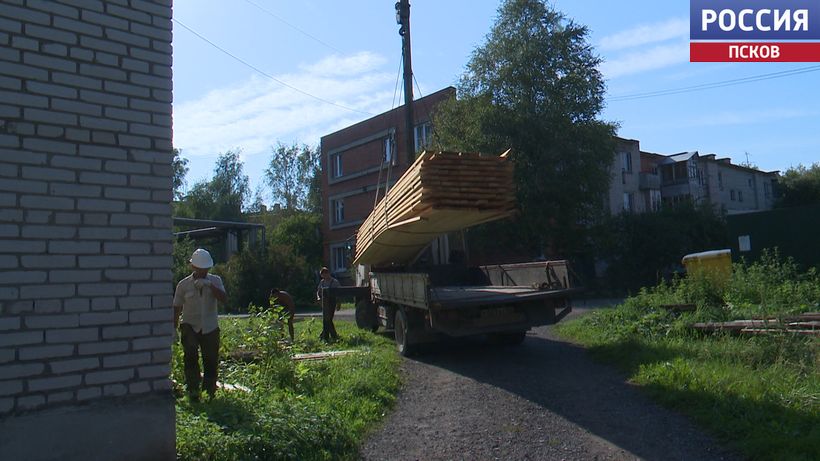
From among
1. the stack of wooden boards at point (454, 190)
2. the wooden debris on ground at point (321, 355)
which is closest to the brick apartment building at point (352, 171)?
the wooden debris on ground at point (321, 355)

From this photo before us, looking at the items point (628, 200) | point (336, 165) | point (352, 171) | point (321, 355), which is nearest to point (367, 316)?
point (321, 355)

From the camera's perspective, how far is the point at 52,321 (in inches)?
171

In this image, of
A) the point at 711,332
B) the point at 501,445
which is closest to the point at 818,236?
the point at 711,332

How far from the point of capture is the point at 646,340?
31.3 feet

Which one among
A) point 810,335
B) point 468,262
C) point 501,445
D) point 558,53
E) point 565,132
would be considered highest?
point 558,53

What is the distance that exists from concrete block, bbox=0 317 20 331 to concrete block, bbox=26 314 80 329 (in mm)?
58

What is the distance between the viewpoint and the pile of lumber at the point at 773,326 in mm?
7973

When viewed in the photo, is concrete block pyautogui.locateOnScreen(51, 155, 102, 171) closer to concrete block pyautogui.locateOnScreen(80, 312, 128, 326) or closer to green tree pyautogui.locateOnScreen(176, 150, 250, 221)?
concrete block pyautogui.locateOnScreen(80, 312, 128, 326)

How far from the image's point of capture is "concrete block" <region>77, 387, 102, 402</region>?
4430 millimetres

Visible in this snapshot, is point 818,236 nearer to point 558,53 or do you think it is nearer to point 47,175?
point 558,53

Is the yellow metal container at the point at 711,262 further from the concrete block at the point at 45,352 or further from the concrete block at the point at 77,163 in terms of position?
the concrete block at the point at 45,352

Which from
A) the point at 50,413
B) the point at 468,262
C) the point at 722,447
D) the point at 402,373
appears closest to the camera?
the point at 50,413

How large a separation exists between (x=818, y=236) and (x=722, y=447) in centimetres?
1202

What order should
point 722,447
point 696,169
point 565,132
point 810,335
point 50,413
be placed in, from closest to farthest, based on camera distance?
1. point 50,413
2. point 722,447
3. point 810,335
4. point 565,132
5. point 696,169
